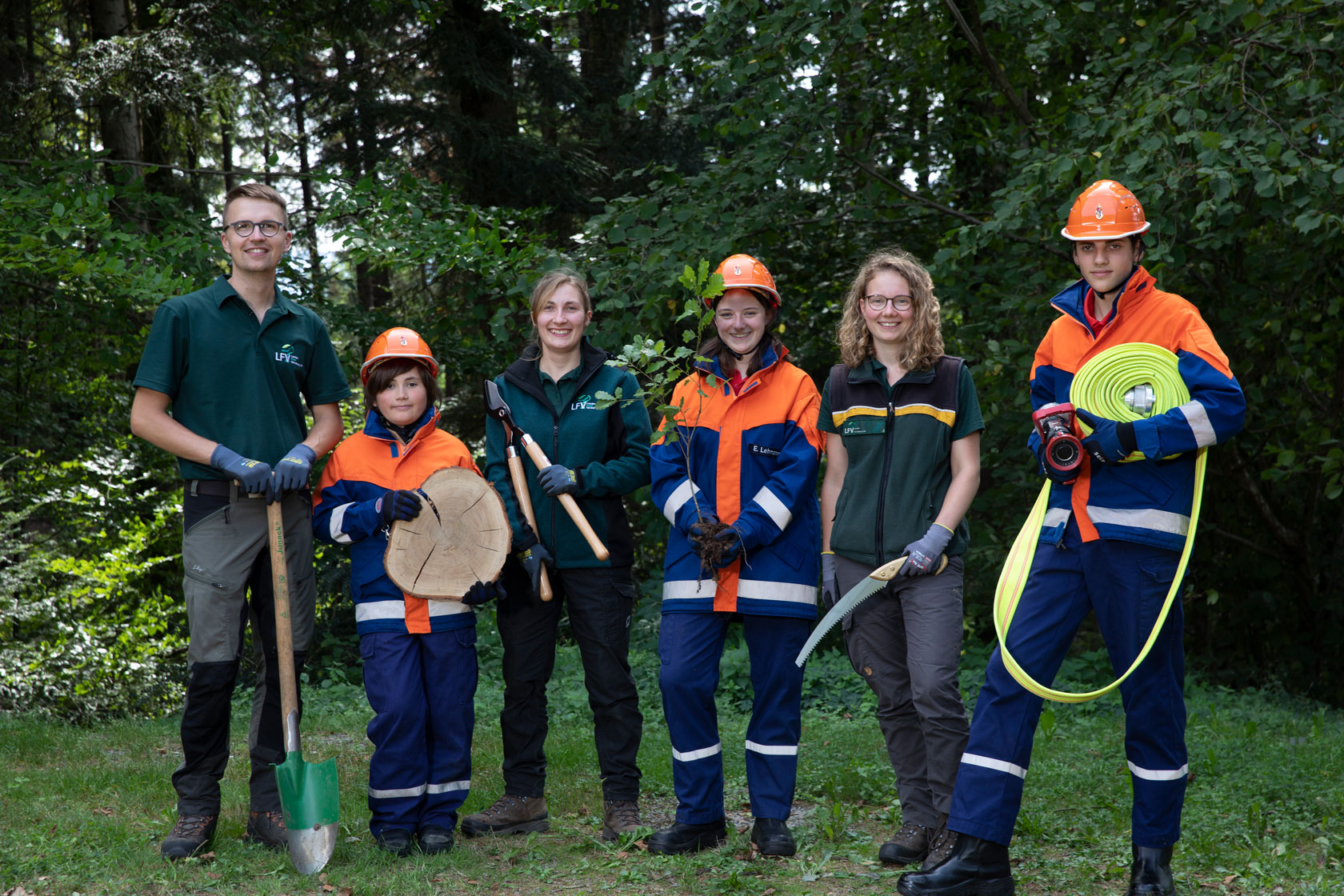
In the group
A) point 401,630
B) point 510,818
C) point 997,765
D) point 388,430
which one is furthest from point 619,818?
point 388,430

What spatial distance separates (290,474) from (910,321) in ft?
7.92

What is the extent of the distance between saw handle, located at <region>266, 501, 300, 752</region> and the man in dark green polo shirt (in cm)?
12

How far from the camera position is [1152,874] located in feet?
11.9

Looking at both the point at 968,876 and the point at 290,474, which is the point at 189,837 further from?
the point at 968,876

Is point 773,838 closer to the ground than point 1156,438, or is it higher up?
closer to the ground

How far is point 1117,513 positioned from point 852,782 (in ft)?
7.72

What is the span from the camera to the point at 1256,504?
8.54 meters

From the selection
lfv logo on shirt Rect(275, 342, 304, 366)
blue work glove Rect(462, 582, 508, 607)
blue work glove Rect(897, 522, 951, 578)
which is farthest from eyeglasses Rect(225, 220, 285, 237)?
blue work glove Rect(897, 522, 951, 578)

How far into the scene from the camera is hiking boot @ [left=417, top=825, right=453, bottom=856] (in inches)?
166

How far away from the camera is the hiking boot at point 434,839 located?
13.8ft

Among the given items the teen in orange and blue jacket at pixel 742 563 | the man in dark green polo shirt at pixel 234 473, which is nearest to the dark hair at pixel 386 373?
the man in dark green polo shirt at pixel 234 473

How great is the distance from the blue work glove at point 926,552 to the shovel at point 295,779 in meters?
2.23

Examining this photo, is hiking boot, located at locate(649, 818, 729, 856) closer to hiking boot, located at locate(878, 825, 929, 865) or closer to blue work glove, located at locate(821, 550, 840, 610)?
hiking boot, located at locate(878, 825, 929, 865)

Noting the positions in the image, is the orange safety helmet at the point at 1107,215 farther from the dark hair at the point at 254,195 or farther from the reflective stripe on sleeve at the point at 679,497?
the dark hair at the point at 254,195
